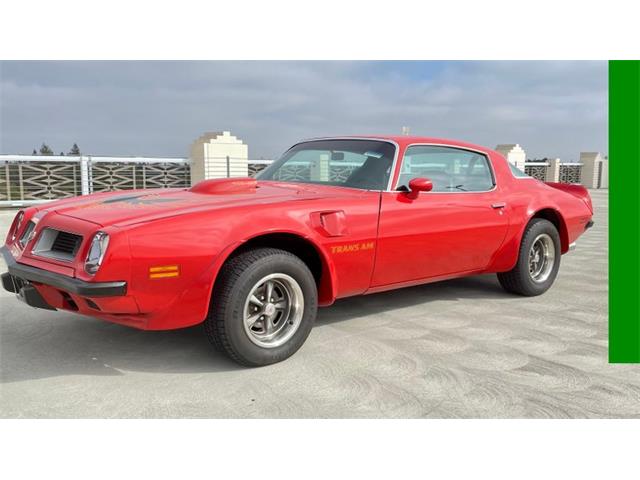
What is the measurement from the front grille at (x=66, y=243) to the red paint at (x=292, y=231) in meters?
Answer: 0.06

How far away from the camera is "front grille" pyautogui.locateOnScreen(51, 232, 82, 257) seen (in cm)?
Result: 308

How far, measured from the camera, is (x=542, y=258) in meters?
5.46

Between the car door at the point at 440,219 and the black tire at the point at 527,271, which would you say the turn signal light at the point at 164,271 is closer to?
the car door at the point at 440,219

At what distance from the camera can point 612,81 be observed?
13.7 feet

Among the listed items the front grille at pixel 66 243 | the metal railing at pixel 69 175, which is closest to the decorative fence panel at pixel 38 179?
the metal railing at pixel 69 175

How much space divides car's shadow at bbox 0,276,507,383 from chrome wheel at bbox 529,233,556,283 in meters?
1.38

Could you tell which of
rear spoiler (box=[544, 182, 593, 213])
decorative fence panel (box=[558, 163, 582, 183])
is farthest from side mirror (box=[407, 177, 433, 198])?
decorative fence panel (box=[558, 163, 582, 183])

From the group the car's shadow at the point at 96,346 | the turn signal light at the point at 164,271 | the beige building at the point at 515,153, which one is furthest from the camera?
the beige building at the point at 515,153

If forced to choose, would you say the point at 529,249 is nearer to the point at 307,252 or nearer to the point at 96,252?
the point at 307,252

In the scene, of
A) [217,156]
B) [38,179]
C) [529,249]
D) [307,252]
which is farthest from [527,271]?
[217,156]

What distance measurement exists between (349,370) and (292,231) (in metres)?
0.88

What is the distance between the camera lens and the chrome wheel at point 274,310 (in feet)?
11.0

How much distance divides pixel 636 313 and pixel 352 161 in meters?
2.38

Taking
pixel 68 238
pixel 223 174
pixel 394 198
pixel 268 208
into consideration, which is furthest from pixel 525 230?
pixel 223 174
